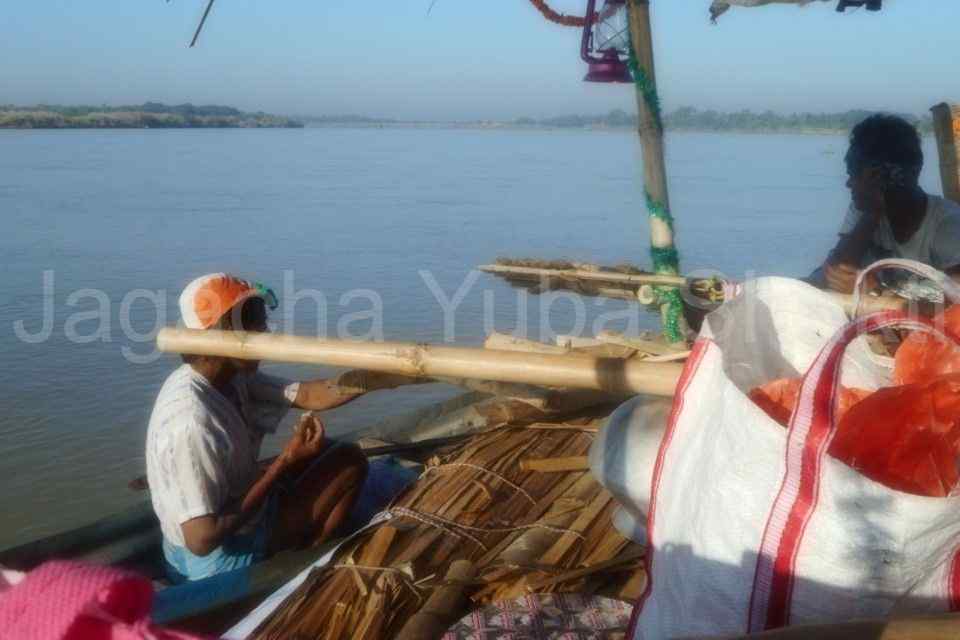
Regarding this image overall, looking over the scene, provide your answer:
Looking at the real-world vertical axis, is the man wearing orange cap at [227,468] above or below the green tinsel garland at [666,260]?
below

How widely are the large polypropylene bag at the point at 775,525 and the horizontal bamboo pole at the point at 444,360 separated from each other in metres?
0.35

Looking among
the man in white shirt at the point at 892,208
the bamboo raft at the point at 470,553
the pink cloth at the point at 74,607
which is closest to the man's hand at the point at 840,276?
the man in white shirt at the point at 892,208

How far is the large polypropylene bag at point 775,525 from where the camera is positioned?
117 cm

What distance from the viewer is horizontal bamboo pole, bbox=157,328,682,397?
6.21 ft

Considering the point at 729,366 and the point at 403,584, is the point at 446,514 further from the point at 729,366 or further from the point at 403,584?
the point at 729,366

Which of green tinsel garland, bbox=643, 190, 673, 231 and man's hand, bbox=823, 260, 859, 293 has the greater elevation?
green tinsel garland, bbox=643, 190, 673, 231

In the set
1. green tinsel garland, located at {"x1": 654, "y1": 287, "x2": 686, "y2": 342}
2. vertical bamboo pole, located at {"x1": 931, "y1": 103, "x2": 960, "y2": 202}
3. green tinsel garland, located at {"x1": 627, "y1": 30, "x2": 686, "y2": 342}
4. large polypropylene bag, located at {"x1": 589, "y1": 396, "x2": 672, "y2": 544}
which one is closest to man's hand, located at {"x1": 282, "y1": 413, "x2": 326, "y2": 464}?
large polypropylene bag, located at {"x1": 589, "y1": 396, "x2": 672, "y2": 544}

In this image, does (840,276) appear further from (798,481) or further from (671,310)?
(798,481)

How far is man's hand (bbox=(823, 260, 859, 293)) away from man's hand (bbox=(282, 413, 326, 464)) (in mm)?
A: 2161

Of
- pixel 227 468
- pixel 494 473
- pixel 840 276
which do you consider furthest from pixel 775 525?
pixel 840 276

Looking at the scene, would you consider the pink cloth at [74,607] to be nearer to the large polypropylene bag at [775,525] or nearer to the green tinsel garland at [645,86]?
the large polypropylene bag at [775,525]

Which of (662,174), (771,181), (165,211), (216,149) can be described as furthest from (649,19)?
(216,149)

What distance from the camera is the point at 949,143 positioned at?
11.5 ft

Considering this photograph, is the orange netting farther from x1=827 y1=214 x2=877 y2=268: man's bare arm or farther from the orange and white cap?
x1=827 y1=214 x2=877 y2=268: man's bare arm
